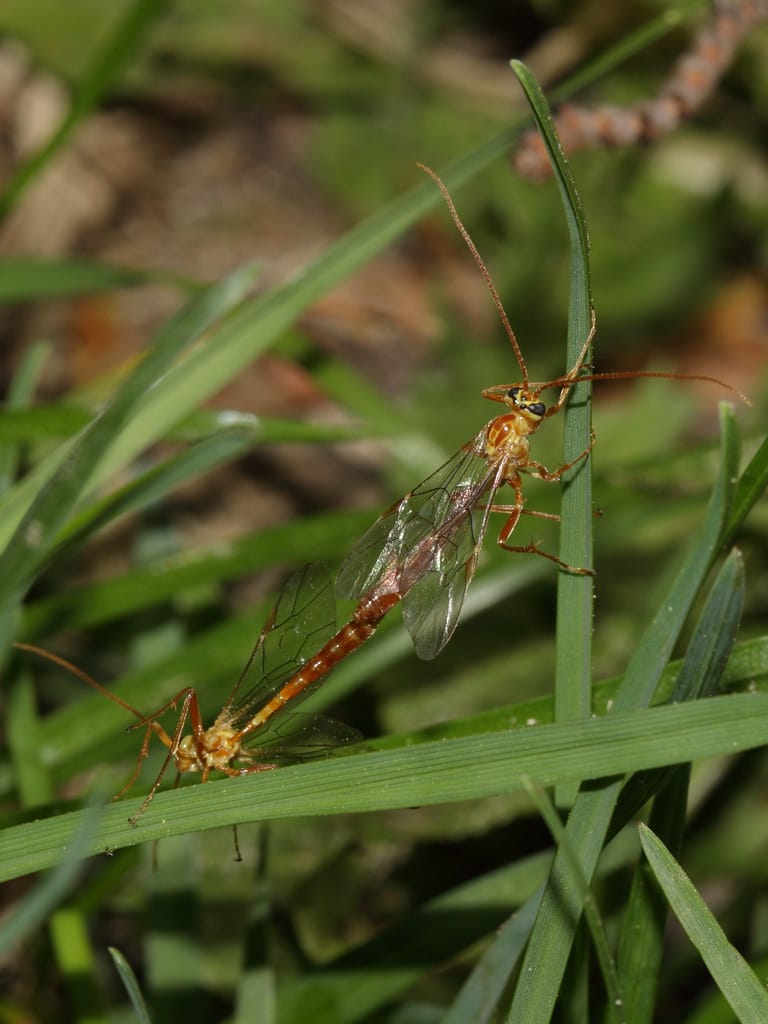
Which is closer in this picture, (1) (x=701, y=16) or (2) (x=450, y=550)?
(2) (x=450, y=550)

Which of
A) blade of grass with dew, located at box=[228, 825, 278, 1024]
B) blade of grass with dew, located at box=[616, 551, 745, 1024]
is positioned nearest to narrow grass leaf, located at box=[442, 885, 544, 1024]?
blade of grass with dew, located at box=[616, 551, 745, 1024]

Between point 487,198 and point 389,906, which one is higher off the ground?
point 487,198

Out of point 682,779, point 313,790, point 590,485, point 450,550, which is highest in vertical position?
point 450,550

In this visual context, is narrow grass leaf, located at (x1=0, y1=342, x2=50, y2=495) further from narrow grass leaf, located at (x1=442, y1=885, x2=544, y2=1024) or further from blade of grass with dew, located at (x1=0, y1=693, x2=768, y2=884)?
narrow grass leaf, located at (x1=442, y1=885, x2=544, y2=1024)

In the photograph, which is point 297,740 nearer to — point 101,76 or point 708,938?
point 708,938

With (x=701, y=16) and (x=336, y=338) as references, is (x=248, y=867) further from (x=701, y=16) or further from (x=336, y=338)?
(x=701, y=16)

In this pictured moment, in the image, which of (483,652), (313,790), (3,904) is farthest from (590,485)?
(3,904)

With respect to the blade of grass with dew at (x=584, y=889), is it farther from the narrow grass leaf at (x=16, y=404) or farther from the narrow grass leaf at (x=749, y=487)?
the narrow grass leaf at (x=16, y=404)
